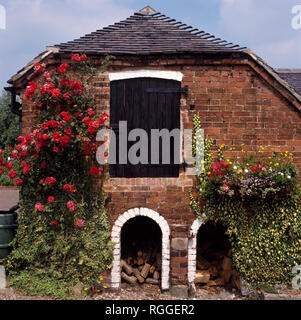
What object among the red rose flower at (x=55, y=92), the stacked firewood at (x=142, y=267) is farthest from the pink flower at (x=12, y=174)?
the stacked firewood at (x=142, y=267)

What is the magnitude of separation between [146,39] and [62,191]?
343 centimetres

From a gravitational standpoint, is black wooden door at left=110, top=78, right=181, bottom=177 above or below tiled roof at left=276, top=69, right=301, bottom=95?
below

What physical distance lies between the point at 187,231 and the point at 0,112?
21.1 metres

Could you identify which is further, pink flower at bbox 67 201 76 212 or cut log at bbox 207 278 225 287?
cut log at bbox 207 278 225 287

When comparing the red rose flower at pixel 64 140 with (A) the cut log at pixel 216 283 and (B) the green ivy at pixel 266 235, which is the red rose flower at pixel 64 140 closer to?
(B) the green ivy at pixel 266 235

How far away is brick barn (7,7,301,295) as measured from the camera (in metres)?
5.61

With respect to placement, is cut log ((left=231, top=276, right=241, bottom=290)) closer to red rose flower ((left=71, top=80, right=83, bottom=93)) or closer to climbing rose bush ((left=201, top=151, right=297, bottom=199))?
climbing rose bush ((left=201, top=151, right=297, bottom=199))

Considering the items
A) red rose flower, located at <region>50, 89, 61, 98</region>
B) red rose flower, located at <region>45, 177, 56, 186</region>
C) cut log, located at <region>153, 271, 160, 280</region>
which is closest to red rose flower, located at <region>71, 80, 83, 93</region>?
red rose flower, located at <region>50, 89, 61, 98</region>

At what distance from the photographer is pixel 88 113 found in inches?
210

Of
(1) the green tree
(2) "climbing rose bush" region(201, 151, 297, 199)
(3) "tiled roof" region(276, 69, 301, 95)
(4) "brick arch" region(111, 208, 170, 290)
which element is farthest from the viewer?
(1) the green tree

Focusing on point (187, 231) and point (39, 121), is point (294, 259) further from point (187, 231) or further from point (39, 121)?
point (39, 121)

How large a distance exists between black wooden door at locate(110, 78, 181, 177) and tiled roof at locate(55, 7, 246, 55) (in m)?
0.62

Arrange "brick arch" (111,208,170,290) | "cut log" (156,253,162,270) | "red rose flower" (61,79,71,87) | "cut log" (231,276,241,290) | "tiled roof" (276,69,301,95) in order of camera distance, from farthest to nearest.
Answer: "tiled roof" (276,69,301,95)
"cut log" (156,253,162,270)
"cut log" (231,276,241,290)
"brick arch" (111,208,170,290)
"red rose flower" (61,79,71,87)

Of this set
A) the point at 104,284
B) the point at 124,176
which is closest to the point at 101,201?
the point at 124,176
